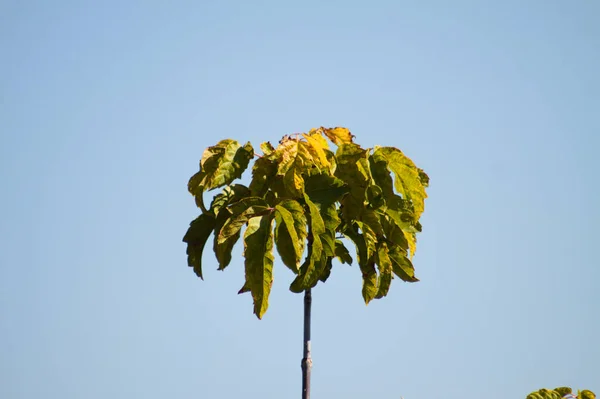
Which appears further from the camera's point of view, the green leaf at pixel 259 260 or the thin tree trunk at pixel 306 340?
the thin tree trunk at pixel 306 340

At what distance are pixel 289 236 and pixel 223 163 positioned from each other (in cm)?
94

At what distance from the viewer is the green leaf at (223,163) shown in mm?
7934

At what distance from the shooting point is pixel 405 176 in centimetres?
801

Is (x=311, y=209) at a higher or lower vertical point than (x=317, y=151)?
lower

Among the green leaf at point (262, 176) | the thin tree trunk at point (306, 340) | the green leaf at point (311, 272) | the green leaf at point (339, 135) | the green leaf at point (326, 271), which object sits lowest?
the thin tree trunk at point (306, 340)

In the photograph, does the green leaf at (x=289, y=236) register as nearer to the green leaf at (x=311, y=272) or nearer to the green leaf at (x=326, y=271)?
the green leaf at (x=311, y=272)

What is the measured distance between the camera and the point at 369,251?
8.06 metres

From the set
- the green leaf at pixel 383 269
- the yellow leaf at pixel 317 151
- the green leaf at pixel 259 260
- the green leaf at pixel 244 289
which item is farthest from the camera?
the green leaf at pixel 383 269

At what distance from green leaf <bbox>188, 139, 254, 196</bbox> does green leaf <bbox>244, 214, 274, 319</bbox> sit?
628mm

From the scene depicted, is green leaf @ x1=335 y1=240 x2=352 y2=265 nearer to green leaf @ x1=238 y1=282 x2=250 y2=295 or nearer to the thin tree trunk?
the thin tree trunk

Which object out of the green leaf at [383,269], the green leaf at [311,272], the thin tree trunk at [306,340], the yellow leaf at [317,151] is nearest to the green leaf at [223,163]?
the yellow leaf at [317,151]

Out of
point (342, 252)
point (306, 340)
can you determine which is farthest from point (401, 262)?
point (306, 340)

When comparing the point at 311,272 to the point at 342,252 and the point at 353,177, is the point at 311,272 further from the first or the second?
the point at 353,177
